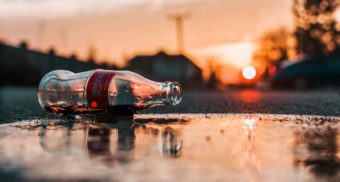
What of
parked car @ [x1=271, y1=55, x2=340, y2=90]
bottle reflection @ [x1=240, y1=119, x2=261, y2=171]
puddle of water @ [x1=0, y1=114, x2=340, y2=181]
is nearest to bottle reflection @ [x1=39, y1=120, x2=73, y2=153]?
puddle of water @ [x1=0, y1=114, x2=340, y2=181]

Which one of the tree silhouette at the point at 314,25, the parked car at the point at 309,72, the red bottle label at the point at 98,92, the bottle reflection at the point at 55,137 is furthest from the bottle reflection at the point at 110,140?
the tree silhouette at the point at 314,25

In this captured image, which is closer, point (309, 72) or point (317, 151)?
point (317, 151)

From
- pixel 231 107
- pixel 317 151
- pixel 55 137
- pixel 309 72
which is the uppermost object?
pixel 309 72

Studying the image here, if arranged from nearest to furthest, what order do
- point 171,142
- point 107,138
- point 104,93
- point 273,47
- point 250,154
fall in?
point 250,154
point 171,142
point 107,138
point 104,93
point 273,47

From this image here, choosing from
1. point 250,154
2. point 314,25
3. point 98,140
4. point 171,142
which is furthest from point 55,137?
point 314,25

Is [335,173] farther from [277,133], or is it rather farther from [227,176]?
[277,133]

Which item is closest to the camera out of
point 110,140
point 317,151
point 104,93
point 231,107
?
point 317,151

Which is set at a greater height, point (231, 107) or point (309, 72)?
point (309, 72)

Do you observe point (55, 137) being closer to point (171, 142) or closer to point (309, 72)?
point (171, 142)

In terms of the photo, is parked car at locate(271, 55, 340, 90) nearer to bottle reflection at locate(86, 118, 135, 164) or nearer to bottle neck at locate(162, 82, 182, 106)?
bottle neck at locate(162, 82, 182, 106)
